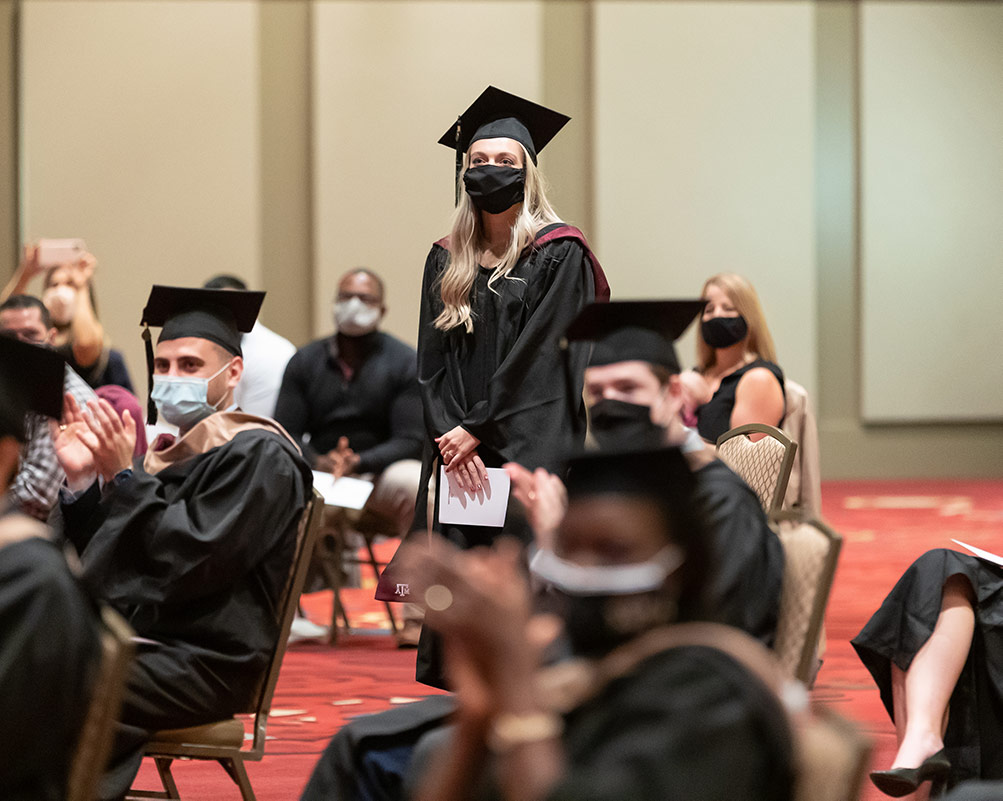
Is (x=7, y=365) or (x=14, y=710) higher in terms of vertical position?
(x=7, y=365)

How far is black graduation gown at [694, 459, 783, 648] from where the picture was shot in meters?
2.38

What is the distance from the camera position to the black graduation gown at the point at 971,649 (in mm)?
3432

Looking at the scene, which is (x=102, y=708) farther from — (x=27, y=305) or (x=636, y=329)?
(x=27, y=305)

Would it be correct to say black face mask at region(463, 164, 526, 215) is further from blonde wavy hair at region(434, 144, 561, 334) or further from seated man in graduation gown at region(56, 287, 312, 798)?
seated man in graduation gown at region(56, 287, 312, 798)

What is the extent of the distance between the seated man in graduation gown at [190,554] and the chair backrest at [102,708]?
0.94 meters

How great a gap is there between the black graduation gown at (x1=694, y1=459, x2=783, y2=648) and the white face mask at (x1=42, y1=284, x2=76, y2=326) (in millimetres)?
4931

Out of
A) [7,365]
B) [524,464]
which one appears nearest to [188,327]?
[524,464]

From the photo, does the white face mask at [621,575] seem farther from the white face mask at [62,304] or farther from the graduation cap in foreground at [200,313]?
the white face mask at [62,304]

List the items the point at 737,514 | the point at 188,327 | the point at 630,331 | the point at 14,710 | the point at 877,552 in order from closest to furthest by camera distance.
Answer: the point at 14,710
the point at 737,514
the point at 630,331
the point at 188,327
the point at 877,552

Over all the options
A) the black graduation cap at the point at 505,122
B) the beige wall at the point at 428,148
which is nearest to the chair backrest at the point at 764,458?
the black graduation cap at the point at 505,122

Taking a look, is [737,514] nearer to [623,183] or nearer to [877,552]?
[877,552]

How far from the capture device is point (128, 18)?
12.6 metres

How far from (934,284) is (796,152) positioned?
2.12 m

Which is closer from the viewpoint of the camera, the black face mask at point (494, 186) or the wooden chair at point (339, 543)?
the black face mask at point (494, 186)
